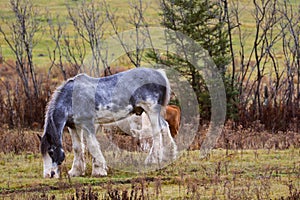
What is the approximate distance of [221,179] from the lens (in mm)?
10297

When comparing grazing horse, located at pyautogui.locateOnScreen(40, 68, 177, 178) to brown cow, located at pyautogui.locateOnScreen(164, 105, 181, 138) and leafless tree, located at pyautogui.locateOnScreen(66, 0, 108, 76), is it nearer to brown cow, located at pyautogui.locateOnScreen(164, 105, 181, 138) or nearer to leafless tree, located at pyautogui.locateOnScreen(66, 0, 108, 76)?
brown cow, located at pyautogui.locateOnScreen(164, 105, 181, 138)

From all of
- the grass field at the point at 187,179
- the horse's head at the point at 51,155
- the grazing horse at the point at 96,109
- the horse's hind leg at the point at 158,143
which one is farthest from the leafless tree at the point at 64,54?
the horse's head at the point at 51,155

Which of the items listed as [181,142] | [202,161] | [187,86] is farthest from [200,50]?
[202,161]

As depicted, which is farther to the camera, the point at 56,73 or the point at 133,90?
the point at 56,73

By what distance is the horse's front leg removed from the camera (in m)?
11.0

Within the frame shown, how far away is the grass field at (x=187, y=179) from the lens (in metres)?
9.16

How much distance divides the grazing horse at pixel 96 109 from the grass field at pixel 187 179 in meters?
0.35

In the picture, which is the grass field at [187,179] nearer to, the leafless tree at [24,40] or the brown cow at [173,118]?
the brown cow at [173,118]

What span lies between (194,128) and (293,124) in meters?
2.64

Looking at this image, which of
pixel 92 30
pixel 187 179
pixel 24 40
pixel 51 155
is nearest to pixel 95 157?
pixel 51 155

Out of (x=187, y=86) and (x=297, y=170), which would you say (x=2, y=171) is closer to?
(x=297, y=170)

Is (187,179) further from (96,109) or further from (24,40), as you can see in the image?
(24,40)

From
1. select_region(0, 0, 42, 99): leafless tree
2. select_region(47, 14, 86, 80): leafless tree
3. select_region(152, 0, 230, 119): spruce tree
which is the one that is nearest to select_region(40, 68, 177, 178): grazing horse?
select_region(152, 0, 230, 119): spruce tree

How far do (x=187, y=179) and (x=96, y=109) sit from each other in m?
2.09
